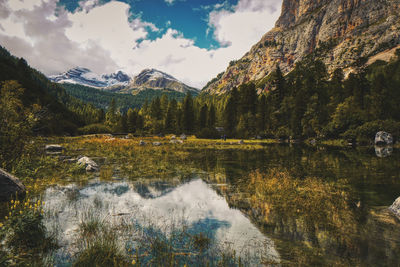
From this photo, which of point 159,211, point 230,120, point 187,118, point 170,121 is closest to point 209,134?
point 230,120

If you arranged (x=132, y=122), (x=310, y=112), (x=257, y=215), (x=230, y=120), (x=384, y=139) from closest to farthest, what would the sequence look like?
(x=257, y=215), (x=384, y=139), (x=310, y=112), (x=230, y=120), (x=132, y=122)

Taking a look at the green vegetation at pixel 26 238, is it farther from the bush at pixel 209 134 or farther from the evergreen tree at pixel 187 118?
the evergreen tree at pixel 187 118

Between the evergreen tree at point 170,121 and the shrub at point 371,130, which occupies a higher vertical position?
the evergreen tree at point 170,121

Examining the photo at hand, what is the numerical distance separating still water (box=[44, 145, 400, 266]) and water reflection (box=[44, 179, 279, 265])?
0.03 m

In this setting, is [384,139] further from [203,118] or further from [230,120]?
[203,118]

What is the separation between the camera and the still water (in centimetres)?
592

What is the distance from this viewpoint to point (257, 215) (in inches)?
339

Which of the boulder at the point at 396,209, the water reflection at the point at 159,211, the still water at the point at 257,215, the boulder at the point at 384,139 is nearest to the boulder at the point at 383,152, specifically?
the boulder at the point at 384,139

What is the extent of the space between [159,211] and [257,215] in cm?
393

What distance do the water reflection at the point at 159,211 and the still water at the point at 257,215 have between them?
29 mm

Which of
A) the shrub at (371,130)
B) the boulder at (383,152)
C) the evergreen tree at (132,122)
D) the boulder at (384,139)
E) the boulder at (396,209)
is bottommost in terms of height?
the boulder at (396,209)

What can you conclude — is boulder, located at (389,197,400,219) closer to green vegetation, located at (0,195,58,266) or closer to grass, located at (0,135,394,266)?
grass, located at (0,135,394,266)

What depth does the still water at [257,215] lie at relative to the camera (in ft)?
19.4

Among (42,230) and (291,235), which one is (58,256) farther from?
(291,235)
